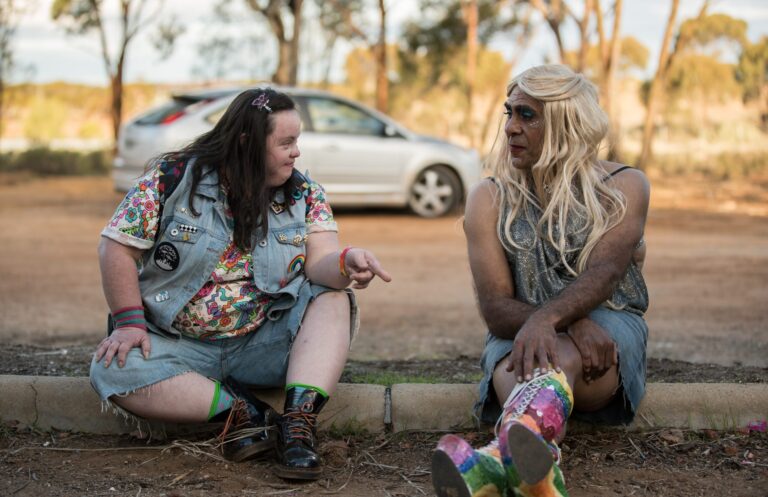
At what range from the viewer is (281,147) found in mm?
3500

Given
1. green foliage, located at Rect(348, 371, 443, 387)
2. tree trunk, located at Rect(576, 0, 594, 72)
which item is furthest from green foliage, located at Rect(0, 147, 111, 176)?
green foliage, located at Rect(348, 371, 443, 387)

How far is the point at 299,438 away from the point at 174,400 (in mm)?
456

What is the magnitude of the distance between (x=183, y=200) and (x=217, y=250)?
21cm

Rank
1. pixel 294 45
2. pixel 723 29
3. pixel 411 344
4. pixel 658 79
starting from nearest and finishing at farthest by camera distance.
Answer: pixel 411 344, pixel 294 45, pixel 658 79, pixel 723 29

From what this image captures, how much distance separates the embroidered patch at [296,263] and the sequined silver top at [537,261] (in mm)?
736

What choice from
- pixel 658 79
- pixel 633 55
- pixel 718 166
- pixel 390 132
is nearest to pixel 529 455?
pixel 390 132

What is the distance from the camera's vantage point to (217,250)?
136 inches

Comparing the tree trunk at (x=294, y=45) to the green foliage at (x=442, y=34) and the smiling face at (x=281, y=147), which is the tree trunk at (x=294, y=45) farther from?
the smiling face at (x=281, y=147)

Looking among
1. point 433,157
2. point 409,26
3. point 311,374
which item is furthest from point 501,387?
point 409,26

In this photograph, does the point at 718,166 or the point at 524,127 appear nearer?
the point at 524,127

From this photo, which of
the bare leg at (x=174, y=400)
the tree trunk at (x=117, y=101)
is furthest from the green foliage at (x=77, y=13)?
the bare leg at (x=174, y=400)

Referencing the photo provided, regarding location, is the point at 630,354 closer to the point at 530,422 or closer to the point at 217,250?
the point at 530,422

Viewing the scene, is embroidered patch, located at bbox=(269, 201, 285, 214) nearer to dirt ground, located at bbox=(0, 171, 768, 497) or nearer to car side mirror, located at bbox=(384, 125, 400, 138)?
dirt ground, located at bbox=(0, 171, 768, 497)

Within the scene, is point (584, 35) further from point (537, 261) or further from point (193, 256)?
point (193, 256)
